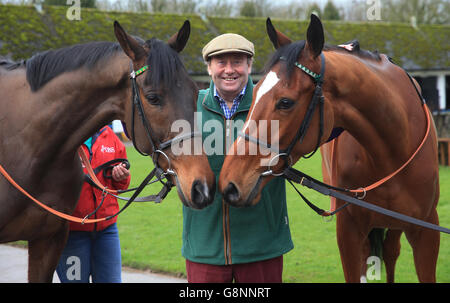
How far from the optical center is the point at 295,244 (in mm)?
6055

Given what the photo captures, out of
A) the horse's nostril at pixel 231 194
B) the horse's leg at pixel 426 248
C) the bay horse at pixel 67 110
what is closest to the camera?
the horse's nostril at pixel 231 194

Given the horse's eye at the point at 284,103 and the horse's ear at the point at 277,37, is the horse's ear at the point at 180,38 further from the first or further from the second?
the horse's eye at the point at 284,103

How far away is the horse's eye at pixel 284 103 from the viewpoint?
7.90 feet

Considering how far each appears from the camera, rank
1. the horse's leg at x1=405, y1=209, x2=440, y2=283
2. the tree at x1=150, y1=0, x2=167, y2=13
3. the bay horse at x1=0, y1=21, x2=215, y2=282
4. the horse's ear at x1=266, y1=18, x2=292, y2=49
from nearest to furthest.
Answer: the bay horse at x1=0, y1=21, x2=215, y2=282, the horse's ear at x1=266, y1=18, x2=292, y2=49, the horse's leg at x1=405, y1=209, x2=440, y2=283, the tree at x1=150, y1=0, x2=167, y2=13

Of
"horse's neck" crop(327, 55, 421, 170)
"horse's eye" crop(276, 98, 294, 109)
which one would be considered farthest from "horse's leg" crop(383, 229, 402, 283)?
"horse's eye" crop(276, 98, 294, 109)

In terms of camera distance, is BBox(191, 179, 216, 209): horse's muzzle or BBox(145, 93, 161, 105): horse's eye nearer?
BBox(191, 179, 216, 209): horse's muzzle

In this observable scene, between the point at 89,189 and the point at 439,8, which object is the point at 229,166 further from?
the point at 439,8

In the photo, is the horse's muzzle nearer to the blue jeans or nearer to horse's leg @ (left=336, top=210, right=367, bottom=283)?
the blue jeans

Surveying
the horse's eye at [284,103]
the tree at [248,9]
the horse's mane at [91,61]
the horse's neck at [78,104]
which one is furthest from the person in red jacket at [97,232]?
the tree at [248,9]

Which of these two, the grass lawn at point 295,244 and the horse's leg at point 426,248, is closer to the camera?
the horse's leg at point 426,248

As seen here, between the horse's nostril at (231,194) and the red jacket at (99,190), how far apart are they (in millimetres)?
1418

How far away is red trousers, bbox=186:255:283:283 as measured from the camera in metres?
2.71

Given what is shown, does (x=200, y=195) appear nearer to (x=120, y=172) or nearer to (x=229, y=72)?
(x=229, y=72)
